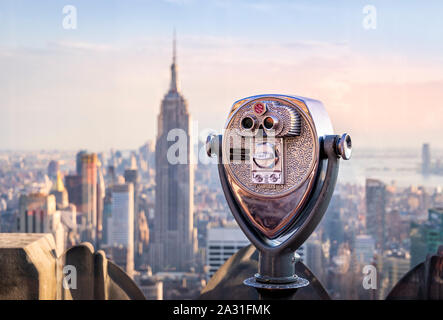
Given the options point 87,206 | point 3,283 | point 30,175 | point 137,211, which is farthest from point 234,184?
point 137,211

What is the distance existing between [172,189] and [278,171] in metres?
38.0

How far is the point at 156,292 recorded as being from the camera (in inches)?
950

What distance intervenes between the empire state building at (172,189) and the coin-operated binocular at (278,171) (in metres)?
34.4

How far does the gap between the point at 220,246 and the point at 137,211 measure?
1503 cm

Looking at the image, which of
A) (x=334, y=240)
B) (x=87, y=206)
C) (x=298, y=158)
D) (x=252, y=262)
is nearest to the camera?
(x=298, y=158)

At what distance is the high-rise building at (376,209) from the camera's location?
76.9ft

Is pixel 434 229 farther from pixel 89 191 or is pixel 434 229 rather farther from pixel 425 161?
pixel 89 191

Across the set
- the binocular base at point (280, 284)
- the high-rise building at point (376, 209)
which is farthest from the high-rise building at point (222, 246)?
the binocular base at point (280, 284)

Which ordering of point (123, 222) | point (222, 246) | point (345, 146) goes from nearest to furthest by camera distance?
point (345, 146) < point (222, 246) < point (123, 222)

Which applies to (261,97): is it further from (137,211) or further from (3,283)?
(137,211)

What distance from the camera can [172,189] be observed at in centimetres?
4016

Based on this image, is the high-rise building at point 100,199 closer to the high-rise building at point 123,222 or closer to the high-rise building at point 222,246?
the high-rise building at point 123,222

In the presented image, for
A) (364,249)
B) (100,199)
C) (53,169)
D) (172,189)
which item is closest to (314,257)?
(364,249)

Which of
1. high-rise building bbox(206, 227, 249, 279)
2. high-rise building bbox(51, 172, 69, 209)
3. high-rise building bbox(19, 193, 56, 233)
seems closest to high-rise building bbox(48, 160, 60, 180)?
high-rise building bbox(51, 172, 69, 209)
